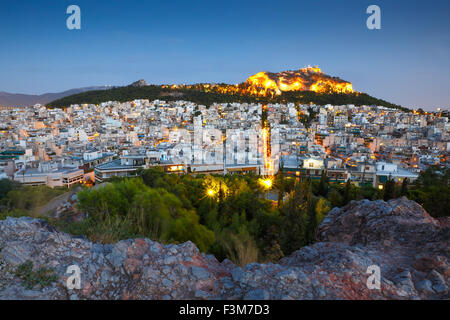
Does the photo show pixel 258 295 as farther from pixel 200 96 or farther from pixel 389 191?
pixel 200 96

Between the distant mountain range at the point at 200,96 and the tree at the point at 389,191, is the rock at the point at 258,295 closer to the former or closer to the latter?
the tree at the point at 389,191

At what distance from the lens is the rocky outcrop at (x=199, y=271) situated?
7.39ft

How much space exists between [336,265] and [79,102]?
77.3 meters

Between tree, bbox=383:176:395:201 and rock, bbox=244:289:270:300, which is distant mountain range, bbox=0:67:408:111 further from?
rock, bbox=244:289:270:300

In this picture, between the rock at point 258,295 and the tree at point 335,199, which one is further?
the tree at point 335,199

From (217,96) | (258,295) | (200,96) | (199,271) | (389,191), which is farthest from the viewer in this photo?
(200,96)

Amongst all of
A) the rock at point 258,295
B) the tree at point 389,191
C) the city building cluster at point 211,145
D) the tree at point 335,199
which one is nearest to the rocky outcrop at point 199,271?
the rock at point 258,295

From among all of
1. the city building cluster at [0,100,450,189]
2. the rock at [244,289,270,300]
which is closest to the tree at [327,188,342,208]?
the city building cluster at [0,100,450,189]

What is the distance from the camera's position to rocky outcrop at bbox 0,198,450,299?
7.39ft

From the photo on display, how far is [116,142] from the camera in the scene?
113 feet

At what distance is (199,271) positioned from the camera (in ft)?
8.26

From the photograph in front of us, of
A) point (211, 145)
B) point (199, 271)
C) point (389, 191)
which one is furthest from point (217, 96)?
point (199, 271)

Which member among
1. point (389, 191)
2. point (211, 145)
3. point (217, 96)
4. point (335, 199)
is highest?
point (217, 96)
